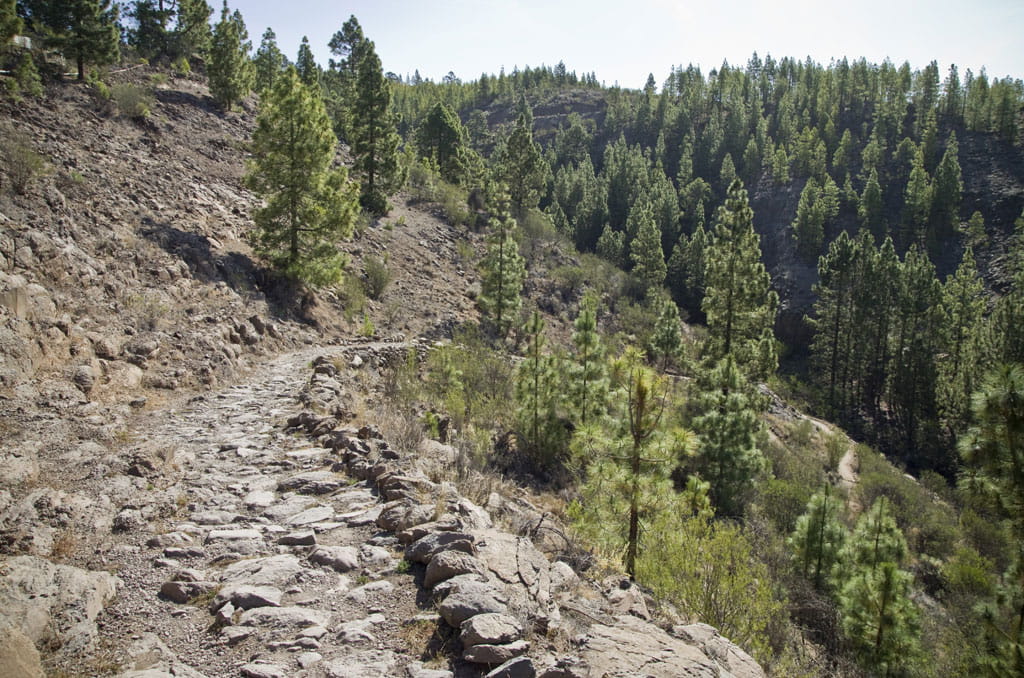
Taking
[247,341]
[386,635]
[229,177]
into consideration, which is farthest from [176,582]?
[229,177]

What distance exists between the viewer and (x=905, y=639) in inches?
453

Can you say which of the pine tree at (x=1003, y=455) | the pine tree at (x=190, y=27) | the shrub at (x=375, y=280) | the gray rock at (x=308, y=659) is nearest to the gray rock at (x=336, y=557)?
the gray rock at (x=308, y=659)

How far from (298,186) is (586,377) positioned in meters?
10.7

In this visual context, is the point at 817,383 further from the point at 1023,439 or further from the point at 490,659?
the point at 490,659

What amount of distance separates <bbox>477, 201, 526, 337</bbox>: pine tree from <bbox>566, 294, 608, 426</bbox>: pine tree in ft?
48.3

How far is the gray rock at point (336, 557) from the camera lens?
492 centimetres

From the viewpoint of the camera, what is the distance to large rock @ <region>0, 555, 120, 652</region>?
11.6 feet

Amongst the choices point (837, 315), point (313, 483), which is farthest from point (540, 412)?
point (837, 315)

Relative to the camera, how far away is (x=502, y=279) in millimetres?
29172

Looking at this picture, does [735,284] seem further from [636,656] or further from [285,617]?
[285,617]

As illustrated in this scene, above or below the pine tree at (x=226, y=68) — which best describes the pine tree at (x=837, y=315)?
below

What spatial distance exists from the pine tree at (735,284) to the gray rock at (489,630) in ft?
63.6

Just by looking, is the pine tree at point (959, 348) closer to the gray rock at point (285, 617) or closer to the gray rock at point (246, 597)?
the gray rock at point (285, 617)

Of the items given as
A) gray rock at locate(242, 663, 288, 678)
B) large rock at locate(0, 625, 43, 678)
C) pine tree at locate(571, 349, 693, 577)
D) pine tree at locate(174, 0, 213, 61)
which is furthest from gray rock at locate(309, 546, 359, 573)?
pine tree at locate(174, 0, 213, 61)
